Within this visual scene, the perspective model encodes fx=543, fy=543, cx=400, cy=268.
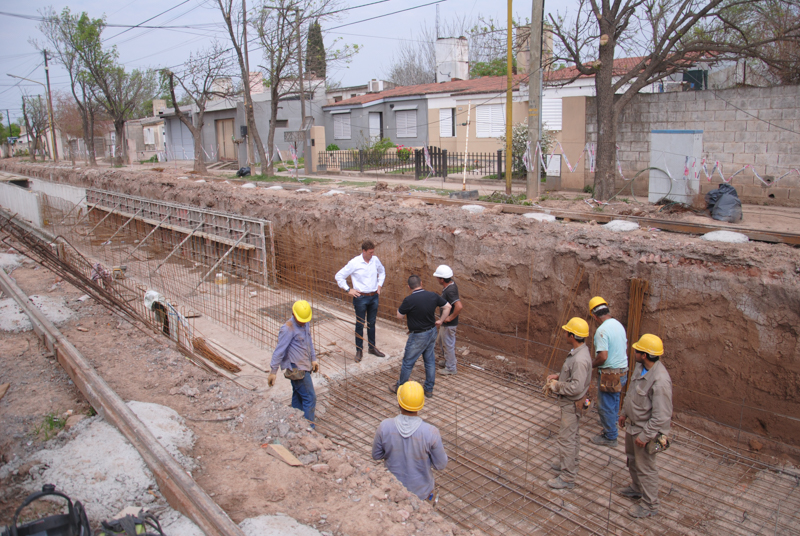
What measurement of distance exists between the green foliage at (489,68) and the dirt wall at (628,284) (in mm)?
30273

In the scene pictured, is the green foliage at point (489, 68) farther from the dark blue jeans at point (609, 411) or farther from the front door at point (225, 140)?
the dark blue jeans at point (609, 411)

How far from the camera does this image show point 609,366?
5.65m

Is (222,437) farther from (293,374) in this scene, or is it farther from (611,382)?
(611,382)

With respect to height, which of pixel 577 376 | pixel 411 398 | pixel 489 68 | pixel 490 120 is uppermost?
pixel 489 68

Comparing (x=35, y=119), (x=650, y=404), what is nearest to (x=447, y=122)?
(x=650, y=404)

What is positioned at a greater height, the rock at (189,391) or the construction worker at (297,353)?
the construction worker at (297,353)

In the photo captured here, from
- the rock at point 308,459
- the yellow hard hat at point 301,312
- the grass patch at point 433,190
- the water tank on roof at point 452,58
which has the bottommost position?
the rock at point 308,459

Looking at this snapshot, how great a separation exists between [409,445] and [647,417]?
7.16 ft

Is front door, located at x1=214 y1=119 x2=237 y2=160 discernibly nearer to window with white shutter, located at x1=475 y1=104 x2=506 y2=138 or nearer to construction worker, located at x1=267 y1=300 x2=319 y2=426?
window with white shutter, located at x1=475 y1=104 x2=506 y2=138

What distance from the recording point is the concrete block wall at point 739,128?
12.0 m

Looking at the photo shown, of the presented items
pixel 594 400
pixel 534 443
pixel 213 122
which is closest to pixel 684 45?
pixel 594 400

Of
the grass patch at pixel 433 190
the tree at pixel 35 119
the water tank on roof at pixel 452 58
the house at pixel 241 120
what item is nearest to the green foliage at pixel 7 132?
the tree at pixel 35 119

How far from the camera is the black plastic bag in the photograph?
9.54 meters

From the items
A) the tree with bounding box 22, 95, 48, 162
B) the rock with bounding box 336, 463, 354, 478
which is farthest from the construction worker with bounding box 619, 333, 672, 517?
the tree with bounding box 22, 95, 48, 162
